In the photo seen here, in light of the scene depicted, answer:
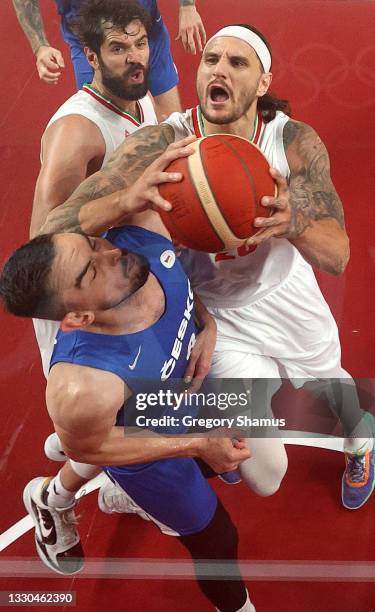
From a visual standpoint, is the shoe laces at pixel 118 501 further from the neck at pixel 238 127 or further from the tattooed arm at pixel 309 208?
the neck at pixel 238 127

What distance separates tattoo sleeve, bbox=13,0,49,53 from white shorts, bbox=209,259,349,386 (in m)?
0.66

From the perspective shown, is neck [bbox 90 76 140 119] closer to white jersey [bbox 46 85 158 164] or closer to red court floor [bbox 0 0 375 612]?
white jersey [bbox 46 85 158 164]

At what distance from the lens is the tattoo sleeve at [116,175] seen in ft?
4.29

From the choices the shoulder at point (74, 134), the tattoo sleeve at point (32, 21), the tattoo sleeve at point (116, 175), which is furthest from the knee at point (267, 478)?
the tattoo sleeve at point (32, 21)

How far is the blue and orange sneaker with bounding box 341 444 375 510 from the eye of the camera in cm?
158

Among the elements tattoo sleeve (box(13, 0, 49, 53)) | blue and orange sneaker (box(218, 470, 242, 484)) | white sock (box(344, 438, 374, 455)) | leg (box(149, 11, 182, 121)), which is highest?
tattoo sleeve (box(13, 0, 49, 53))

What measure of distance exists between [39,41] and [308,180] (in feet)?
2.10

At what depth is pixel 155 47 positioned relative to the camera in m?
1.43

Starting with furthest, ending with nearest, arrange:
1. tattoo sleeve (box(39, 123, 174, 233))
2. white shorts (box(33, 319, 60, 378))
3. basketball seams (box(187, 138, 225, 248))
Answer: white shorts (box(33, 319, 60, 378)) → tattoo sleeve (box(39, 123, 174, 233)) → basketball seams (box(187, 138, 225, 248))

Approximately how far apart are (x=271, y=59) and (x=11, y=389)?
2.85ft

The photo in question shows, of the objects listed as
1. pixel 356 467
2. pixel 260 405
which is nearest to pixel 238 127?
pixel 260 405

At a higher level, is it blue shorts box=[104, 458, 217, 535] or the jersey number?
the jersey number

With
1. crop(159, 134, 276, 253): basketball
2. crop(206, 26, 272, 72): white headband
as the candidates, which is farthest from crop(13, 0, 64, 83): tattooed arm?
crop(159, 134, 276, 253): basketball

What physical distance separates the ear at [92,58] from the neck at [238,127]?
0.82ft
